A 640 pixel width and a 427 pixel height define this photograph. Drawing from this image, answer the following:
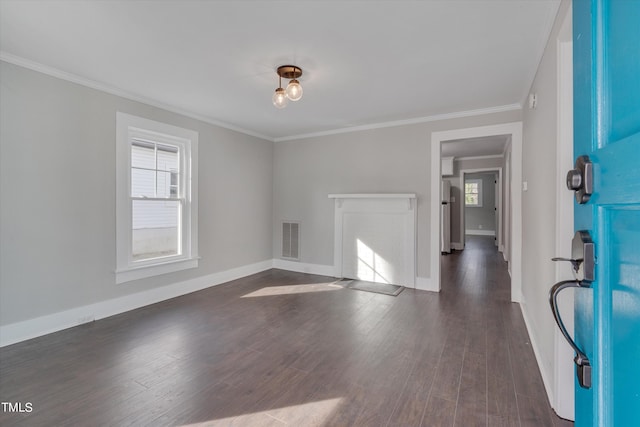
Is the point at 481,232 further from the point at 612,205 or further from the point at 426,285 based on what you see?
the point at 612,205

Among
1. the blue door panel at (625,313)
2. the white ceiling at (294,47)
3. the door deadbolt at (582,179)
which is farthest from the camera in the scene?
the white ceiling at (294,47)

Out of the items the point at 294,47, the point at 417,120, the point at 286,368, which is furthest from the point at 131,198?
the point at 417,120

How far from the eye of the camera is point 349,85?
320 centimetres

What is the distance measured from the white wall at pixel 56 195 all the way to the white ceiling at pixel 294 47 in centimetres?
25

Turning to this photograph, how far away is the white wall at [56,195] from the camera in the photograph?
2631mm

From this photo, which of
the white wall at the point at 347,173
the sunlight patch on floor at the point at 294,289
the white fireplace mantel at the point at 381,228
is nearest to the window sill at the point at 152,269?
the sunlight patch on floor at the point at 294,289

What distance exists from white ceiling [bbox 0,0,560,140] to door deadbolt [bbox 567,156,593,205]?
167cm

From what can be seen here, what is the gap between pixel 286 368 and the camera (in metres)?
2.29

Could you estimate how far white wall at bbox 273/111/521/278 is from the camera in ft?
14.2

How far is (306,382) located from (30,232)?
2.82 metres

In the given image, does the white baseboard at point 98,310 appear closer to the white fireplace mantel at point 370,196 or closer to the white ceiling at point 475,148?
the white fireplace mantel at point 370,196

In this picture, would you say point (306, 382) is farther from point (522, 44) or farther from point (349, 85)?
point (522, 44)

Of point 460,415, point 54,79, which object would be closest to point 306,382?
point 460,415

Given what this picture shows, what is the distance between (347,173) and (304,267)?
1842 mm
